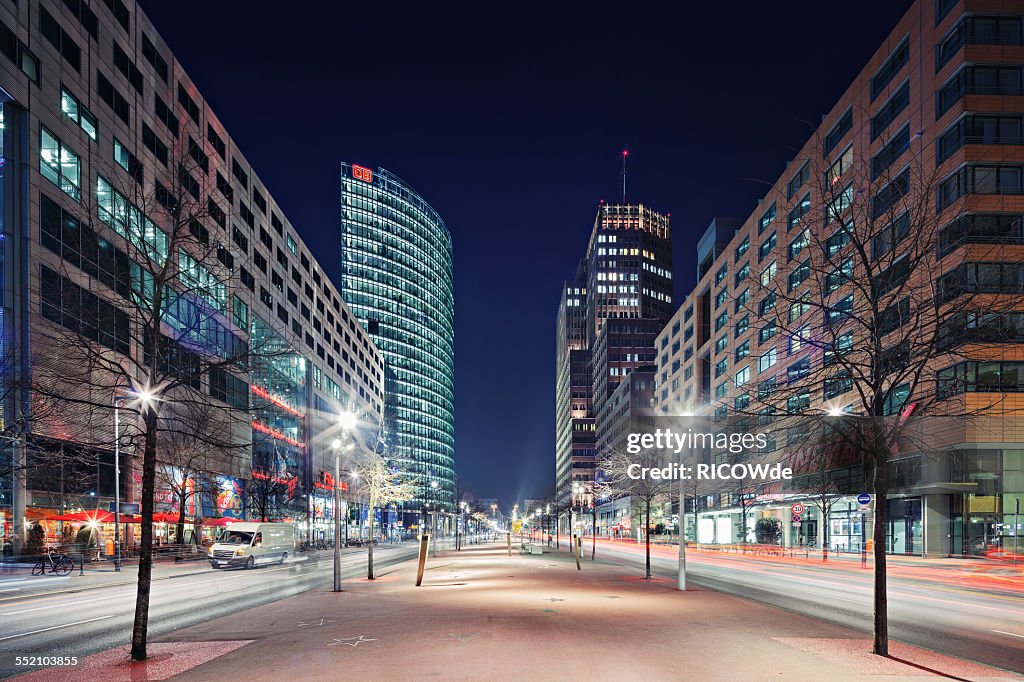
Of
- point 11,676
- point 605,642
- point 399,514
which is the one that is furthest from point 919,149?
point 399,514

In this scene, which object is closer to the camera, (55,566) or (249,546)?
(55,566)

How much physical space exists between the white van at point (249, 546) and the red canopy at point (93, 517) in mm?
7495

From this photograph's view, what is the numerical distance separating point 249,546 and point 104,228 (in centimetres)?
2010

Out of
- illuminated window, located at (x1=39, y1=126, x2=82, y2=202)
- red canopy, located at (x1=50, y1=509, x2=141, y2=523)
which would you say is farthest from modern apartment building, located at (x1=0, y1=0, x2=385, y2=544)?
red canopy, located at (x1=50, y1=509, x2=141, y2=523)

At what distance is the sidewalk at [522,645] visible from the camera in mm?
11586

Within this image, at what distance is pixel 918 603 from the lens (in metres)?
23.3

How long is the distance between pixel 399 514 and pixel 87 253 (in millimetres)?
184499

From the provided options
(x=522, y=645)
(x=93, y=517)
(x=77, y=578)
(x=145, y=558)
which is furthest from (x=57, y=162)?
(x=522, y=645)

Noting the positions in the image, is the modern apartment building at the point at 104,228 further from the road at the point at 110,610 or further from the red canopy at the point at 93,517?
the road at the point at 110,610

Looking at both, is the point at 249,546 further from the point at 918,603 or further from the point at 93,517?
the point at 918,603

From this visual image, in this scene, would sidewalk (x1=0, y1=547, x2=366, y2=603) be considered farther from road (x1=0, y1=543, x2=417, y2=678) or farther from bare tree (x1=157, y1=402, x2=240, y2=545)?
bare tree (x1=157, y1=402, x2=240, y2=545)

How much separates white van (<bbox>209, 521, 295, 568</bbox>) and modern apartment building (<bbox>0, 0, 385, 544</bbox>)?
357 centimetres

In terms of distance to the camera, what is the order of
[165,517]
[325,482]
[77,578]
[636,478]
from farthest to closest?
[325,482] < [165,517] < [636,478] < [77,578]

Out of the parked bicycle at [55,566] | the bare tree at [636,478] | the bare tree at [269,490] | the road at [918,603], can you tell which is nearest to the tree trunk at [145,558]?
the road at [918,603]
